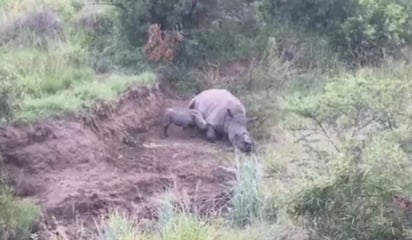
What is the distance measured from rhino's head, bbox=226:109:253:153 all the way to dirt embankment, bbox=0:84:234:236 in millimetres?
284

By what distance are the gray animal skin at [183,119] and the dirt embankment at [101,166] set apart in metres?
0.42

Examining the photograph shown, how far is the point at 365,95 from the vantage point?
27.3 ft

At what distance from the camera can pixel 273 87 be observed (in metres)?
14.9

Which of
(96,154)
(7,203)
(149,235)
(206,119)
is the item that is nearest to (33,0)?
(206,119)

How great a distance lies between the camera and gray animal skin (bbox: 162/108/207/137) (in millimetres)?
13206

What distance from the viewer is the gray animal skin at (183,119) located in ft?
43.3

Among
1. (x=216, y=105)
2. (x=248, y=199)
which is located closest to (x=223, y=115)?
(x=216, y=105)

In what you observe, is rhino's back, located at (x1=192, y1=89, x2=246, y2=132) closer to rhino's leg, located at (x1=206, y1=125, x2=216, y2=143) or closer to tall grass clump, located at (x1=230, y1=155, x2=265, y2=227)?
rhino's leg, located at (x1=206, y1=125, x2=216, y2=143)

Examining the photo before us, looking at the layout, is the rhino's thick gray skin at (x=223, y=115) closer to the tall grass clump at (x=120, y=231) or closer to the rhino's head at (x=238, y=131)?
the rhino's head at (x=238, y=131)

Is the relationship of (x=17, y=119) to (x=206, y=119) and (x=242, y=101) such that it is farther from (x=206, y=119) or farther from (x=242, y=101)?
(x=242, y=101)

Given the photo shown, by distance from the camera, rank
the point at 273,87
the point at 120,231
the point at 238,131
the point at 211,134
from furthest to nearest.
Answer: the point at 273,87 < the point at 211,134 < the point at 238,131 < the point at 120,231

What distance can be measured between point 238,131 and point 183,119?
91 cm

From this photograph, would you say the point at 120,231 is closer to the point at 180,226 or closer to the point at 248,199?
the point at 180,226

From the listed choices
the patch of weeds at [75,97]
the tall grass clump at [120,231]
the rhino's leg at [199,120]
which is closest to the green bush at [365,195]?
the tall grass clump at [120,231]
